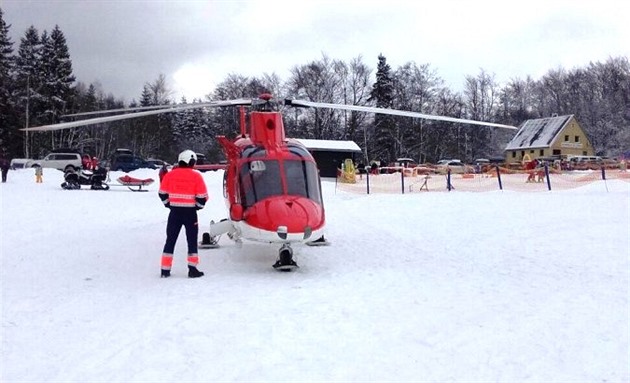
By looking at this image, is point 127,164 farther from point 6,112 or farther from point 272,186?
point 272,186

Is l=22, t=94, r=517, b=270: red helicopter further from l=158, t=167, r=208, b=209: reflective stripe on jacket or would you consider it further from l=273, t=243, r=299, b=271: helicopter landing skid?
l=158, t=167, r=208, b=209: reflective stripe on jacket

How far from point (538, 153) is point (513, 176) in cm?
4979

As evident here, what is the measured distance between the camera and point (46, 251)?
10.8 m

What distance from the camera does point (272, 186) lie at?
31.2 feet

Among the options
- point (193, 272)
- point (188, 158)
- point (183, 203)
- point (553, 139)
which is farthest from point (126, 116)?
point (553, 139)

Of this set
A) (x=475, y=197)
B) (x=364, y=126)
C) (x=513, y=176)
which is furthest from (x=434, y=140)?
(x=475, y=197)

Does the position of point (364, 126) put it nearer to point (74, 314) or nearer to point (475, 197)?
point (475, 197)

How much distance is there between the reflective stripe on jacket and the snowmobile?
20062 millimetres

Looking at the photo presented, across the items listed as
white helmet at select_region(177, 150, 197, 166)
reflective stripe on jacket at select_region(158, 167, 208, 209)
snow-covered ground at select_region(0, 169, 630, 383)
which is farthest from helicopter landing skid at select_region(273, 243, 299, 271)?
white helmet at select_region(177, 150, 197, 166)

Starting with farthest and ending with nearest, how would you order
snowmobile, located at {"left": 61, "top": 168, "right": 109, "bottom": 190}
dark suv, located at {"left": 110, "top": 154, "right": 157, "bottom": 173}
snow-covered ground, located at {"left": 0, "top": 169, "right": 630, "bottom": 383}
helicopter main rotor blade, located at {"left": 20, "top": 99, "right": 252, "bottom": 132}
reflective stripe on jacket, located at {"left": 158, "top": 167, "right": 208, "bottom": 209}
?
dark suv, located at {"left": 110, "top": 154, "right": 157, "bottom": 173}
snowmobile, located at {"left": 61, "top": 168, "right": 109, "bottom": 190}
reflective stripe on jacket, located at {"left": 158, "top": 167, "right": 208, "bottom": 209}
helicopter main rotor blade, located at {"left": 20, "top": 99, "right": 252, "bottom": 132}
snow-covered ground, located at {"left": 0, "top": 169, "right": 630, "bottom": 383}

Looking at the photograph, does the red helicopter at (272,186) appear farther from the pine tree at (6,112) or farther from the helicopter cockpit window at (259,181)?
the pine tree at (6,112)

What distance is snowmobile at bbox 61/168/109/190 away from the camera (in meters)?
27.1

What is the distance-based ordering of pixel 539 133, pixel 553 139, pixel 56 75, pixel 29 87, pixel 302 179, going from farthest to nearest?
pixel 539 133 < pixel 553 139 < pixel 56 75 < pixel 29 87 < pixel 302 179

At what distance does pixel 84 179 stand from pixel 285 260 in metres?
21.2
